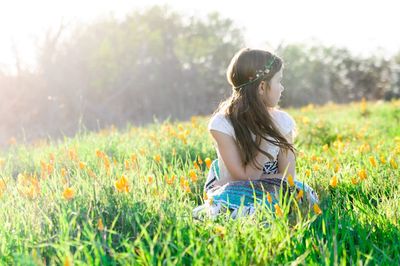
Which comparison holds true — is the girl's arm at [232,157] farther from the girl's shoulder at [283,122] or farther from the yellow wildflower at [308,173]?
the yellow wildflower at [308,173]

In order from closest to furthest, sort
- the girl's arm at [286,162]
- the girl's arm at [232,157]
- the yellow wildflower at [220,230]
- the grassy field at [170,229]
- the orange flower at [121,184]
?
the grassy field at [170,229]
the yellow wildflower at [220,230]
the orange flower at [121,184]
the girl's arm at [232,157]
the girl's arm at [286,162]

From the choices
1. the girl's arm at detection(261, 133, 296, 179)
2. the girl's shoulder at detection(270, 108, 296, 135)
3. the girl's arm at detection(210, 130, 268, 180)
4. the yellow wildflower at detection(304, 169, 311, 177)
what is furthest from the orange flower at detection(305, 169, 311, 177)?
the girl's arm at detection(210, 130, 268, 180)

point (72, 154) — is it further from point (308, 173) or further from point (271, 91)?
point (308, 173)

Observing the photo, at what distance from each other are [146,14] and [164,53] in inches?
51.9

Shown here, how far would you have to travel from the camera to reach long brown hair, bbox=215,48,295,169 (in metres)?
3.45

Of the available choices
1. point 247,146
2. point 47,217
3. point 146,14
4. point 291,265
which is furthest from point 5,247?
point 146,14

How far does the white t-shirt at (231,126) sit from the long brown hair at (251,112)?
41 millimetres

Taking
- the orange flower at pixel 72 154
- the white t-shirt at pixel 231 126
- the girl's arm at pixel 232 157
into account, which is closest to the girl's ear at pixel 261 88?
the white t-shirt at pixel 231 126

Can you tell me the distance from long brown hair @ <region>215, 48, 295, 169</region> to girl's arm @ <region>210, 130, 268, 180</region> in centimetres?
4

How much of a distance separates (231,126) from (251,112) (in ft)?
0.50

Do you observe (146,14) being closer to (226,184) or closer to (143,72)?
(143,72)

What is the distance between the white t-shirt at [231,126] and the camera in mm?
3472

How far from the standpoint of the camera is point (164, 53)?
1747cm

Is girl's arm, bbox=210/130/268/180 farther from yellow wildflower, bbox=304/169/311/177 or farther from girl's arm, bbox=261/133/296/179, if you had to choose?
yellow wildflower, bbox=304/169/311/177
